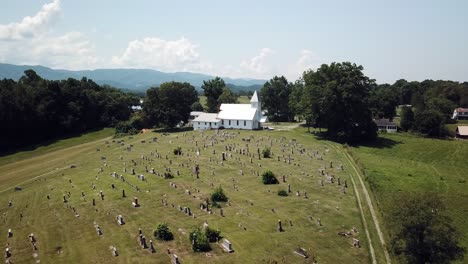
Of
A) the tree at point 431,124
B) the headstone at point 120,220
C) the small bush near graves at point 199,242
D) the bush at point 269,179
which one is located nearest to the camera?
the small bush near graves at point 199,242

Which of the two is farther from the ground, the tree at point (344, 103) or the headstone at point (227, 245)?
the tree at point (344, 103)

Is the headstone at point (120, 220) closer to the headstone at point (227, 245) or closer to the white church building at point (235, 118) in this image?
the headstone at point (227, 245)

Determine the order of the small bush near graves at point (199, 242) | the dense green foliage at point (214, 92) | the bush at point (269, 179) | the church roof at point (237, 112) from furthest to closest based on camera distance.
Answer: the dense green foliage at point (214, 92) → the church roof at point (237, 112) → the bush at point (269, 179) → the small bush near graves at point (199, 242)

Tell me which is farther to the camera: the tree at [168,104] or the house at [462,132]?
the tree at [168,104]

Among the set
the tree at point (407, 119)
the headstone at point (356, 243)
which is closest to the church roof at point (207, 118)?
the tree at point (407, 119)

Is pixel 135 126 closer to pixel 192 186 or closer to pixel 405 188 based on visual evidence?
pixel 192 186

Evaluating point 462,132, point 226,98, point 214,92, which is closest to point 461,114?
point 462,132

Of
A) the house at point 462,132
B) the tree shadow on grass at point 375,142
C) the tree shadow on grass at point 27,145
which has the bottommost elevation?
the tree shadow on grass at point 27,145
